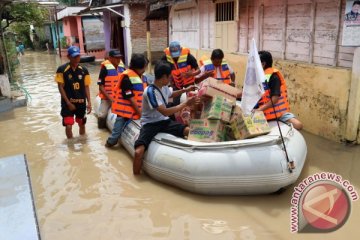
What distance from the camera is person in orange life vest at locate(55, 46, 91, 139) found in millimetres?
5789

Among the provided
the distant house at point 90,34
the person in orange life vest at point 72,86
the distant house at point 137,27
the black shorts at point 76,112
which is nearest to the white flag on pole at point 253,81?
the person in orange life vest at point 72,86

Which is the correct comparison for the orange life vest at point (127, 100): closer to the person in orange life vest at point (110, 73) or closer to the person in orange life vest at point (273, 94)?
the person in orange life vest at point (110, 73)

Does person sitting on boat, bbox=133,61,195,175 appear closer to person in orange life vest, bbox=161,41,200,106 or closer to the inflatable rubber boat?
the inflatable rubber boat

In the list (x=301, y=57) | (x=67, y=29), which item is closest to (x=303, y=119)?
(x=301, y=57)

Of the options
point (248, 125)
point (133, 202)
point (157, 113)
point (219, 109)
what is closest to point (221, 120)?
point (219, 109)

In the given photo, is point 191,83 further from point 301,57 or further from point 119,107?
point 301,57

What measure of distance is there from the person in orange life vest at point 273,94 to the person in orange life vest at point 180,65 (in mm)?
1471

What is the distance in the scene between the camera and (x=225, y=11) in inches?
374

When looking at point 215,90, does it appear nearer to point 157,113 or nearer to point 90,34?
point 157,113

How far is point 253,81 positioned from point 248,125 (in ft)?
1.81

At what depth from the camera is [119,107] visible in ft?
18.4

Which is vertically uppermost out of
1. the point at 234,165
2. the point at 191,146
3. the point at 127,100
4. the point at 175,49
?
the point at 175,49

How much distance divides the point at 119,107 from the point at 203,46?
241 inches

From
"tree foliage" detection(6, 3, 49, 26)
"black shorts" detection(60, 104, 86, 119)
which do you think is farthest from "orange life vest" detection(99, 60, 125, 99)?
"tree foliage" detection(6, 3, 49, 26)
